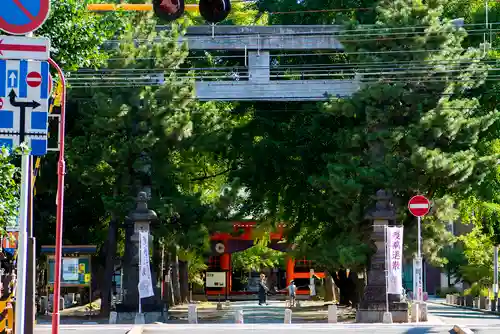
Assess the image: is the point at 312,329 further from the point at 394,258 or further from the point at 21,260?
the point at 21,260

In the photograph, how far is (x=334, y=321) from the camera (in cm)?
3381

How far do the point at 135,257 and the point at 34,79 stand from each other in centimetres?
2018

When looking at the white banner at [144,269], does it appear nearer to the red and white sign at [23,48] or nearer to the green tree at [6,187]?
the green tree at [6,187]

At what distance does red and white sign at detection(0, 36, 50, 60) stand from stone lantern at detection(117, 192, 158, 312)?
64.0ft

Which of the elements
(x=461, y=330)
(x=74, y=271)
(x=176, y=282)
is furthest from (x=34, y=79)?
(x=176, y=282)

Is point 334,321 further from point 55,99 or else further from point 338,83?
point 55,99

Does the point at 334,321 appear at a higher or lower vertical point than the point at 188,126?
lower

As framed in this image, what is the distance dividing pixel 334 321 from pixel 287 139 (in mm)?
10307

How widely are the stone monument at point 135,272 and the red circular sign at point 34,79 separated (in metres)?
19.1

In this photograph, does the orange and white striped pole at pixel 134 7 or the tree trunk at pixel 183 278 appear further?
the tree trunk at pixel 183 278

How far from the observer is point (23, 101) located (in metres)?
15.6

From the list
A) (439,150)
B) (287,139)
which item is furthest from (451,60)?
(287,139)

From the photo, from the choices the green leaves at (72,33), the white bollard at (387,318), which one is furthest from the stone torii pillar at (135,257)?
the green leaves at (72,33)

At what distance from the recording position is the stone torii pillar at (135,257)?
34.7 metres
